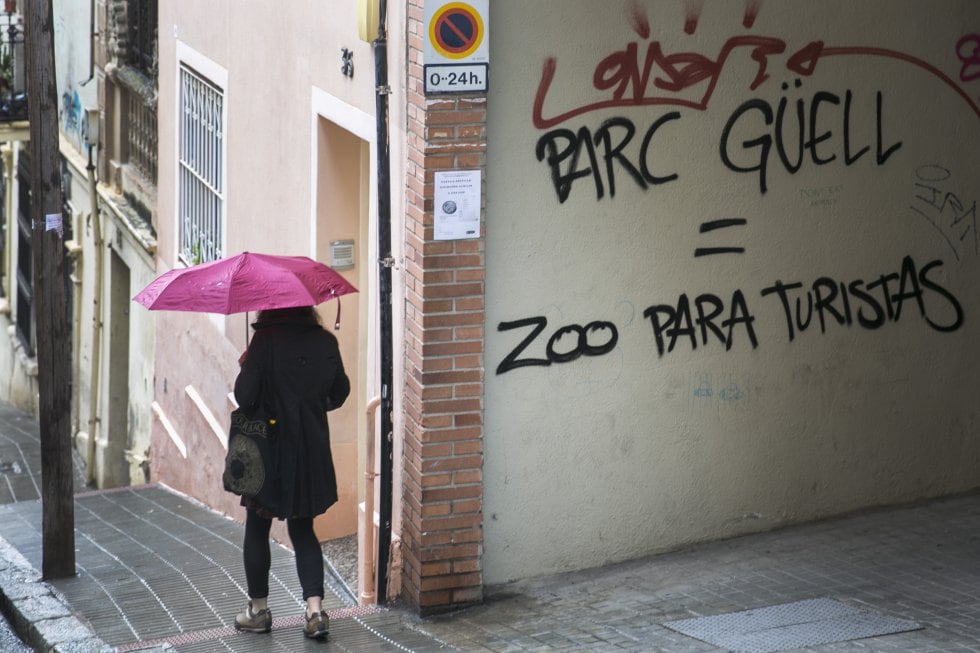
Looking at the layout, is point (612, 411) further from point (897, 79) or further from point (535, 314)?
point (897, 79)

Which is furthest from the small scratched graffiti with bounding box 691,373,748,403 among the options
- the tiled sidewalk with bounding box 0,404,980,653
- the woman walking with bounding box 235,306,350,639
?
the woman walking with bounding box 235,306,350,639

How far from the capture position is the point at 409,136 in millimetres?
7301

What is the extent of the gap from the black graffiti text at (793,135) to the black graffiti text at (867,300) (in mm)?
622

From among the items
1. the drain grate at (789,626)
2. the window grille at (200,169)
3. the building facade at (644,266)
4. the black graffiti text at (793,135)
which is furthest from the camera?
the window grille at (200,169)

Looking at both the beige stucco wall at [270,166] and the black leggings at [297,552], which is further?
the beige stucco wall at [270,166]

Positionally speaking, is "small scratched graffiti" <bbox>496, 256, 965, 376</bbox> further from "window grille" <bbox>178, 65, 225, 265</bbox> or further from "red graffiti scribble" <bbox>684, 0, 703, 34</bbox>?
"window grille" <bbox>178, 65, 225, 265</bbox>

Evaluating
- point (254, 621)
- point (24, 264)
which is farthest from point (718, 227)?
point (24, 264)

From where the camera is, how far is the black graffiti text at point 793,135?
7.80 m

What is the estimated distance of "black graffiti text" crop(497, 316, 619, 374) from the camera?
7484 mm

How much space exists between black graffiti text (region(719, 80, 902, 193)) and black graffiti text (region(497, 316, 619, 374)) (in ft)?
3.58

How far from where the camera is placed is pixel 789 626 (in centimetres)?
681

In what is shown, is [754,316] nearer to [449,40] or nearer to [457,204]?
[457,204]

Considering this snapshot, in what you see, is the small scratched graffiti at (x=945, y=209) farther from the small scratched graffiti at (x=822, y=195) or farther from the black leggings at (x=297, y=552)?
the black leggings at (x=297, y=552)

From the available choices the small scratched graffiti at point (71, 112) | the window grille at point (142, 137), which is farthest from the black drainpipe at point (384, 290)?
the small scratched graffiti at point (71, 112)
